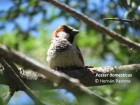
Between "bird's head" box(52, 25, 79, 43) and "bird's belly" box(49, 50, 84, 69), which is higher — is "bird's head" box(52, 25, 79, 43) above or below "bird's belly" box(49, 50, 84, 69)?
above

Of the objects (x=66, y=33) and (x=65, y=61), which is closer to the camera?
(x=65, y=61)

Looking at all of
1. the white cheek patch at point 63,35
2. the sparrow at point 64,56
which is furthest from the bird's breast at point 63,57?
the white cheek patch at point 63,35

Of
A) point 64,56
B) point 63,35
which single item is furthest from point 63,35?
point 64,56

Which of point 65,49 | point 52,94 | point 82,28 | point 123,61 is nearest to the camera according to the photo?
point 52,94

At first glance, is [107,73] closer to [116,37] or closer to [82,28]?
[116,37]

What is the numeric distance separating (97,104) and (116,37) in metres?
0.84

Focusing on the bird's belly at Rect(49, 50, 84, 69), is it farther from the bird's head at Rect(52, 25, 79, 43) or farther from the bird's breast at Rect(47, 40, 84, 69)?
the bird's head at Rect(52, 25, 79, 43)

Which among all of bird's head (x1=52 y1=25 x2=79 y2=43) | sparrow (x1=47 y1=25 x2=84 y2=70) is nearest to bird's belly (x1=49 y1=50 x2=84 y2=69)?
sparrow (x1=47 y1=25 x2=84 y2=70)

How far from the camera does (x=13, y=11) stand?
5.78 m

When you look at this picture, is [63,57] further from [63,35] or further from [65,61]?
[63,35]

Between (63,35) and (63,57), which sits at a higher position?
(63,35)

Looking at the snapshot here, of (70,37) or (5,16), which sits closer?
(70,37)

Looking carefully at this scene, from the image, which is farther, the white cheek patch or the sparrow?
the white cheek patch

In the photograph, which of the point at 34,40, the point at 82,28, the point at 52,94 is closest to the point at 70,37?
the point at 82,28
